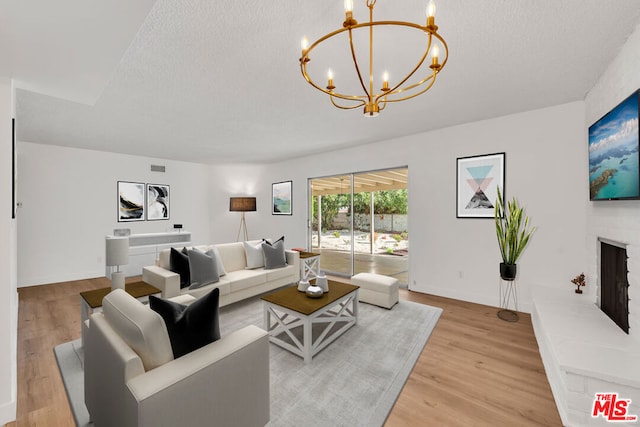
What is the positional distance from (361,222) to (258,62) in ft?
12.3

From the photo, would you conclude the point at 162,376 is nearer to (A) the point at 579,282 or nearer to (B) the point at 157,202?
(A) the point at 579,282

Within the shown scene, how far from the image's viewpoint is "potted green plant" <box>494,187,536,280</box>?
3.41 metres

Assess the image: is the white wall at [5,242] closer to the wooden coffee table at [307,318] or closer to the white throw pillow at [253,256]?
the wooden coffee table at [307,318]

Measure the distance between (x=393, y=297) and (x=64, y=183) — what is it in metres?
6.38

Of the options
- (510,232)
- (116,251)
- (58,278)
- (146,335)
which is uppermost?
(510,232)

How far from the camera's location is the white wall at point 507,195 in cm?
332

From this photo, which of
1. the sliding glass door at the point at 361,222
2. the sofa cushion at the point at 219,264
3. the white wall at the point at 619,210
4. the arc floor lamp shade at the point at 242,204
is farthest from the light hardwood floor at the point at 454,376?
the arc floor lamp shade at the point at 242,204

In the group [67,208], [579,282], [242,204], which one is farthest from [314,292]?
[67,208]

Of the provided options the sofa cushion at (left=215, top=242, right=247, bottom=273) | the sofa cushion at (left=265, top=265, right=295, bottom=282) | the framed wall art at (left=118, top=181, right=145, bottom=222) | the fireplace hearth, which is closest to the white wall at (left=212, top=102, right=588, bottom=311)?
the fireplace hearth

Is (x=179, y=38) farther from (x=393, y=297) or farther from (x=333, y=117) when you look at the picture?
(x=393, y=297)

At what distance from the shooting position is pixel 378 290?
3777 millimetres

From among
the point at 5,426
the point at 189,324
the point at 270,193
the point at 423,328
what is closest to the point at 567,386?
the point at 423,328

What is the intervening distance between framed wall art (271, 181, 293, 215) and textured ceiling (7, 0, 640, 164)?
2.51 meters

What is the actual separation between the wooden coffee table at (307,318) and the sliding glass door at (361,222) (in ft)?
7.00
